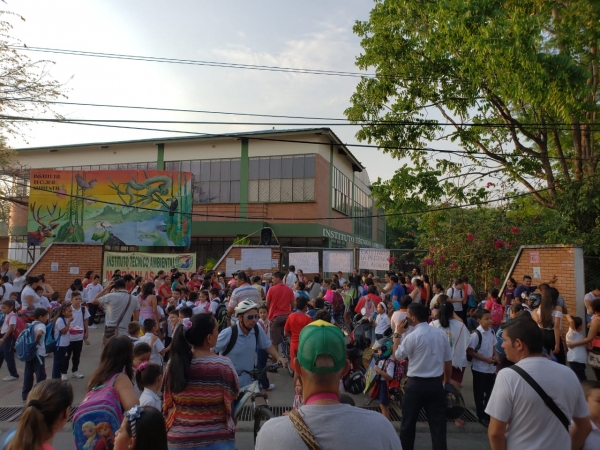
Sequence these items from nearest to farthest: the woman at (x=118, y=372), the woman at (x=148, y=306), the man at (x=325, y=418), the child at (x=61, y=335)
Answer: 1. the man at (x=325, y=418)
2. the woman at (x=118, y=372)
3. the child at (x=61, y=335)
4. the woman at (x=148, y=306)

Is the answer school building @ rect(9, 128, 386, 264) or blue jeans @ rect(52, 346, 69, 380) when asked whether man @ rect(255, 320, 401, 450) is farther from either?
school building @ rect(9, 128, 386, 264)

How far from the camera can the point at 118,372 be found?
11.0 feet

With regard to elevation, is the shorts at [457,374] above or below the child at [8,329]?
below

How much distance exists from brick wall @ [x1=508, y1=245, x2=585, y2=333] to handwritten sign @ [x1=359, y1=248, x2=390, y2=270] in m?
4.71

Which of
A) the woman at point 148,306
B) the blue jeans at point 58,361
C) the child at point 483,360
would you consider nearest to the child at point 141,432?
the child at point 483,360

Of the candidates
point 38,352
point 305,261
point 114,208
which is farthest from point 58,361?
point 114,208

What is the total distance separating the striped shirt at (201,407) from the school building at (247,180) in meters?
23.9

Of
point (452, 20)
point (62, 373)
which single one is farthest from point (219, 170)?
point (62, 373)

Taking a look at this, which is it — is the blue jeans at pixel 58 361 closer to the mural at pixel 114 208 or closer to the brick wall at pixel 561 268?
the brick wall at pixel 561 268

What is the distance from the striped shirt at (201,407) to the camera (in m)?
3.23

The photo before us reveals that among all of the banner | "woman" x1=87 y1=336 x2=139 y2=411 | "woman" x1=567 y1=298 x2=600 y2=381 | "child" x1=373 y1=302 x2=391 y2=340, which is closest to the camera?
"woman" x1=87 y1=336 x2=139 y2=411

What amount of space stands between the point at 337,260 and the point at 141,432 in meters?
14.9

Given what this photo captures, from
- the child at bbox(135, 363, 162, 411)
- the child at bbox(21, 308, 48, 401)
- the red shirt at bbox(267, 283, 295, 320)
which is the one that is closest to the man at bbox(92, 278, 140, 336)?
the child at bbox(21, 308, 48, 401)

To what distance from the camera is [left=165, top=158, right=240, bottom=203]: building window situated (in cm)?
3077
